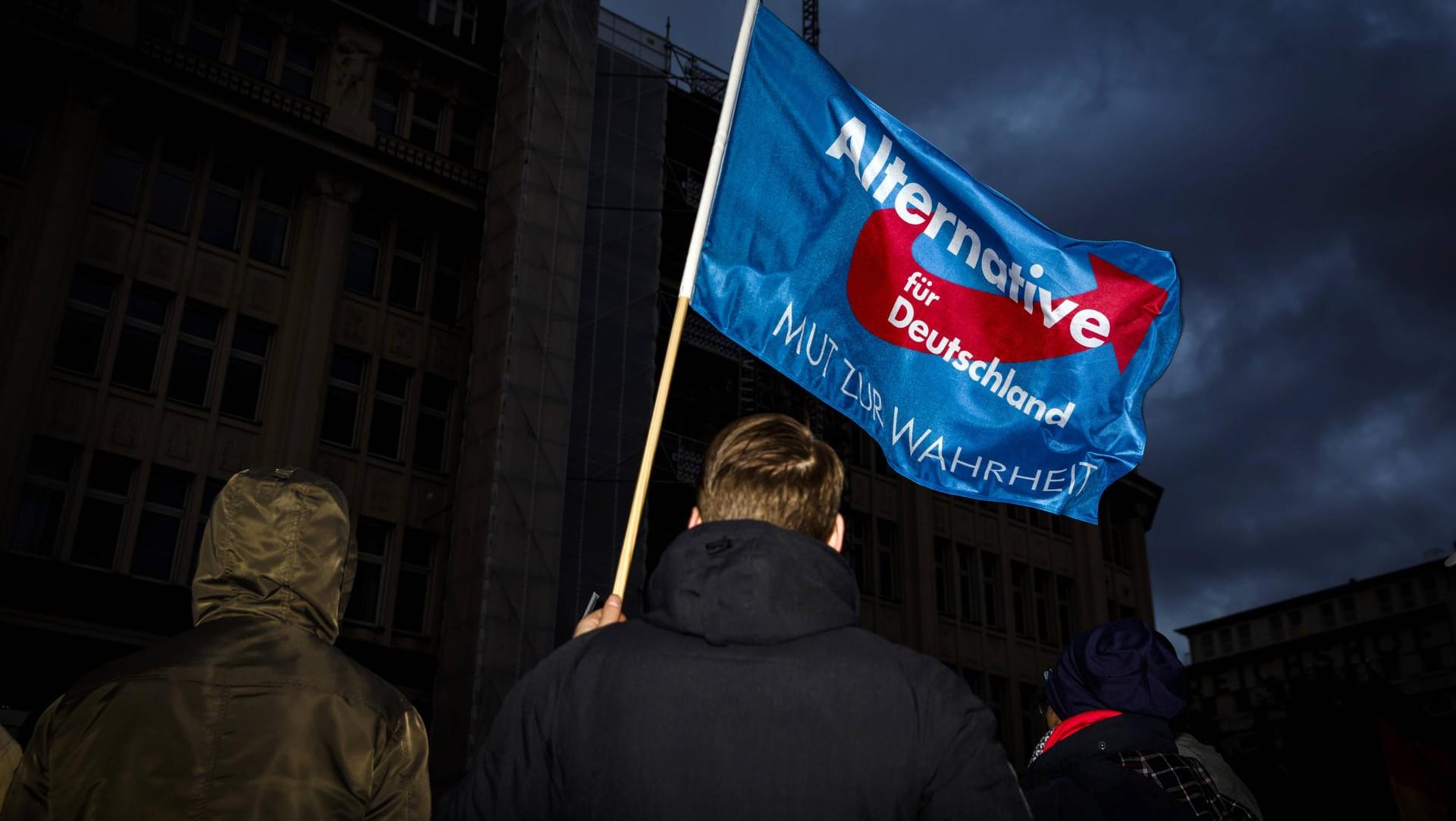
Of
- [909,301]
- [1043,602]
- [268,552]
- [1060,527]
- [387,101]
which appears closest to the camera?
[268,552]

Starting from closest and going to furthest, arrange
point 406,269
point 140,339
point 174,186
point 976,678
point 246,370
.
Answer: point 140,339 → point 246,370 → point 174,186 → point 406,269 → point 976,678

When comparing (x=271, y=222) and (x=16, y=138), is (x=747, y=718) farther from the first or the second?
(x=271, y=222)

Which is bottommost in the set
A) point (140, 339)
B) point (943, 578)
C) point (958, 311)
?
point (958, 311)

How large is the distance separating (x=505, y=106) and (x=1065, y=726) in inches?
980

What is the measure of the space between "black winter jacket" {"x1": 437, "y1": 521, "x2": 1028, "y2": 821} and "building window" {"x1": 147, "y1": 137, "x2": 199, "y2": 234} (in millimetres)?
22762

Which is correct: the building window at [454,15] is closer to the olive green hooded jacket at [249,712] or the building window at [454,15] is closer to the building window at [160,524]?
the building window at [160,524]

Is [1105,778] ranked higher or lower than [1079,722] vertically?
lower

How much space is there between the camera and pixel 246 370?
76.3 ft

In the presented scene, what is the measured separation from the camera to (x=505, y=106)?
2698cm

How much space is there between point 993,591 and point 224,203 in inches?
878

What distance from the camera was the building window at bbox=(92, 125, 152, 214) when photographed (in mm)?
22297

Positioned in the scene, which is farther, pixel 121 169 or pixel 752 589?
pixel 121 169

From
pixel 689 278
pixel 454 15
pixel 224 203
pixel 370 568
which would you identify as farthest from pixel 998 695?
pixel 689 278

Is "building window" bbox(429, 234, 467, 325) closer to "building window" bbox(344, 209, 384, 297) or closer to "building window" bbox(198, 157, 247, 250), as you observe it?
"building window" bbox(344, 209, 384, 297)
